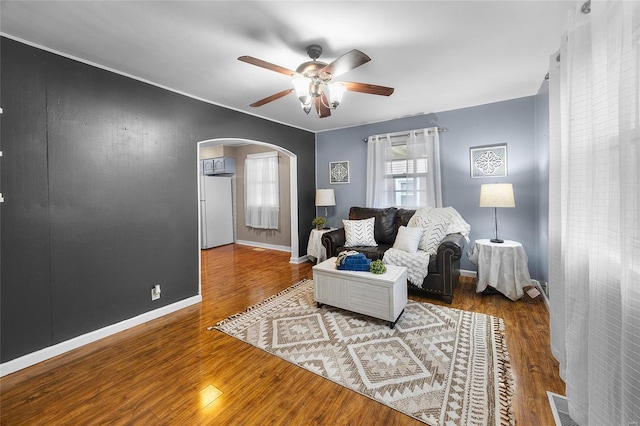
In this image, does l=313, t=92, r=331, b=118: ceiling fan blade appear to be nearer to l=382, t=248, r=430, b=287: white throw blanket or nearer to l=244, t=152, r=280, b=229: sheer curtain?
l=382, t=248, r=430, b=287: white throw blanket

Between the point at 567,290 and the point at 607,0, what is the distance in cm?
144

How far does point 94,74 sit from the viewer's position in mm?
2422

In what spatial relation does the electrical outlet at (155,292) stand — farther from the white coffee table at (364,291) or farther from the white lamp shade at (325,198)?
the white lamp shade at (325,198)

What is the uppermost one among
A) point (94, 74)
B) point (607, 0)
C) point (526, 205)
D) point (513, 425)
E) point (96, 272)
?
point (94, 74)

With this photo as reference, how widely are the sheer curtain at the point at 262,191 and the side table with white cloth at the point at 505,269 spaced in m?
4.20

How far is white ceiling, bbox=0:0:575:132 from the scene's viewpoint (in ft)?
5.71

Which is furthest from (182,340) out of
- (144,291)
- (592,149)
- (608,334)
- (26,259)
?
(592,149)

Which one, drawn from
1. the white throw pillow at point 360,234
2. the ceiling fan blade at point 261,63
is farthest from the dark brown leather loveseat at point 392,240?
the ceiling fan blade at point 261,63

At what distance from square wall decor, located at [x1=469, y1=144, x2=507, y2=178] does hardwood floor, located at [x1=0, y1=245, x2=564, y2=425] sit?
6.22 ft

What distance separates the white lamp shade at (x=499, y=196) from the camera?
10.3ft

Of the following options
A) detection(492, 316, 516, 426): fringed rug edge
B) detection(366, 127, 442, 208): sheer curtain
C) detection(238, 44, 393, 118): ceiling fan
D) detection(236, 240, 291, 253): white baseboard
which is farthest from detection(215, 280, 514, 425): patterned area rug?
detection(236, 240, 291, 253): white baseboard

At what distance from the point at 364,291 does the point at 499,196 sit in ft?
6.69

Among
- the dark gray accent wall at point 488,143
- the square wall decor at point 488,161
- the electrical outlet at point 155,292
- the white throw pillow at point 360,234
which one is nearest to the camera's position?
the electrical outlet at point 155,292

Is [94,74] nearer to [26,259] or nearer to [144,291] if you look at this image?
[26,259]
